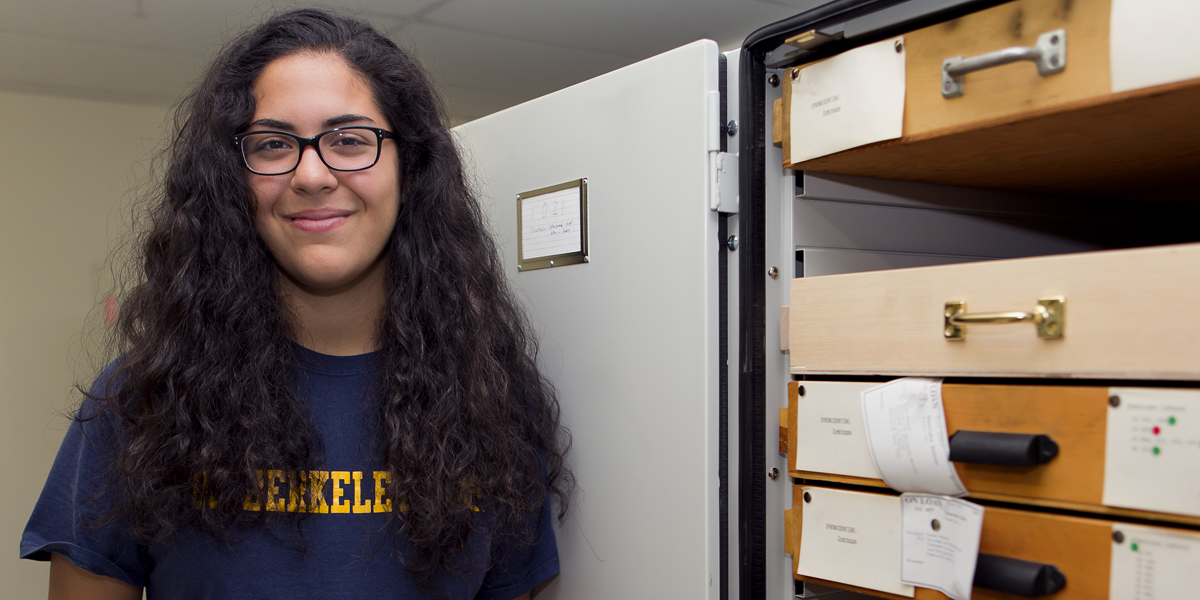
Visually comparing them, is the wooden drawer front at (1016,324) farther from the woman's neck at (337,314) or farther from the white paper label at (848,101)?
the woman's neck at (337,314)

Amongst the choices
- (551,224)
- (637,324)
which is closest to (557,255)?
(551,224)

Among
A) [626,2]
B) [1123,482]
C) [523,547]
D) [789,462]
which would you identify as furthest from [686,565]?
[626,2]

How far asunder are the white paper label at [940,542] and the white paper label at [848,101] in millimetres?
366

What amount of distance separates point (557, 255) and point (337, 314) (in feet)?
1.04

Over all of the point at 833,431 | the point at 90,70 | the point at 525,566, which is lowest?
the point at 525,566

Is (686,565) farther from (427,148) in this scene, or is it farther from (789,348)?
(427,148)

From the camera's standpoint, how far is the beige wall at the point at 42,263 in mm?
3998

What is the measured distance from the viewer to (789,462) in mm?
967

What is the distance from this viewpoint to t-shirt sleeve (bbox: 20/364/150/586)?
3.43ft

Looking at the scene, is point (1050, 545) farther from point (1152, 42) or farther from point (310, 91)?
point (310, 91)

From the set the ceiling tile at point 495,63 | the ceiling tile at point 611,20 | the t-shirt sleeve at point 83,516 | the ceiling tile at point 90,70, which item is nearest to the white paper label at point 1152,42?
the t-shirt sleeve at point 83,516

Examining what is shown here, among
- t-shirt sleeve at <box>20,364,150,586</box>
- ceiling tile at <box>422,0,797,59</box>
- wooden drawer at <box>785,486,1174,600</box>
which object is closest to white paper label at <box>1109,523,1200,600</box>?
wooden drawer at <box>785,486,1174,600</box>

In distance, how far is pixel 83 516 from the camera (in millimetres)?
1048

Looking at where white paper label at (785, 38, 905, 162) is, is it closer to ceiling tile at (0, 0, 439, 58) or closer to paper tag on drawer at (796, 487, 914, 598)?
paper tag on drawer at (796, 487, 914, 598)
